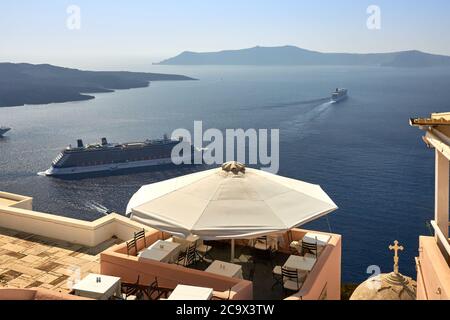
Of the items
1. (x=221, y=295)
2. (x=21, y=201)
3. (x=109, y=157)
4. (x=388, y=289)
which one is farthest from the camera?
(x=109, y=157)

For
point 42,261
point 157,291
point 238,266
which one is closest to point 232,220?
point 238,266

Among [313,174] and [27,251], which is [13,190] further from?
[27,251]

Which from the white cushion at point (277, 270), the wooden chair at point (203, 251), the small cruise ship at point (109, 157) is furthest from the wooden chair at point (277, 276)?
the small cruise ship at point (109, 157)

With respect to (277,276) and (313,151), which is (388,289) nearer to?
(277,276)

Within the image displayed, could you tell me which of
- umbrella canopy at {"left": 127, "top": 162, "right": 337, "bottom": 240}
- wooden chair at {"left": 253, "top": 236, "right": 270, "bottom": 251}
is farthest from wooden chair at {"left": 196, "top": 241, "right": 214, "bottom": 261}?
umbrella canopy at {"left": 127, "top": 162, "right": 337, "bottom": 240}

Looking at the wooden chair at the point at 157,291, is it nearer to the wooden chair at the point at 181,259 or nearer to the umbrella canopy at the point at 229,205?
the umbrella canopy at the point at 229,205
